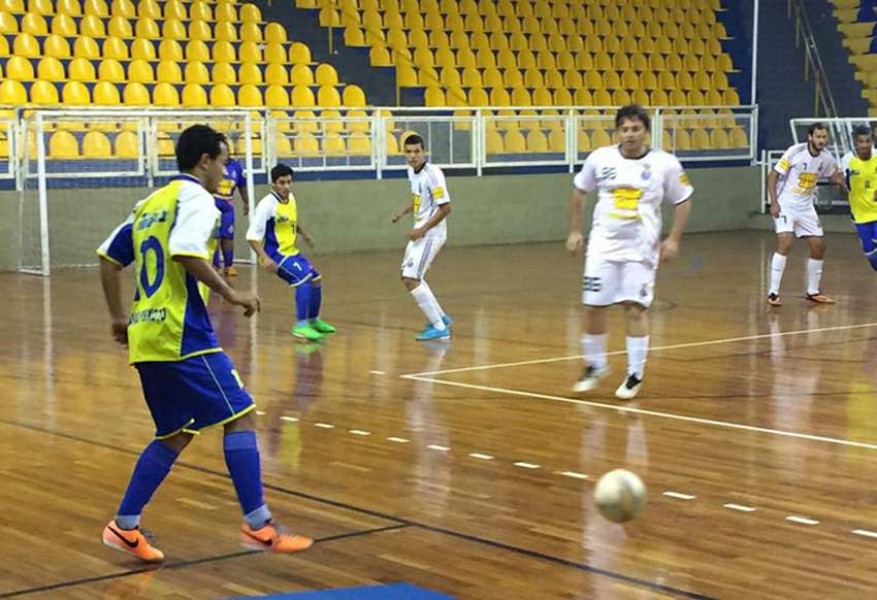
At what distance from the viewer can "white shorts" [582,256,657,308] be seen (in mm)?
9703

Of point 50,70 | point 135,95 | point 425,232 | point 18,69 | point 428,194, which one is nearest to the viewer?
point 425,232

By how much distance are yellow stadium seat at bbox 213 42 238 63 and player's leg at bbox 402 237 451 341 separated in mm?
12042

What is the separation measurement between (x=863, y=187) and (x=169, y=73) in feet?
37.7

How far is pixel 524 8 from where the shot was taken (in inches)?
1119

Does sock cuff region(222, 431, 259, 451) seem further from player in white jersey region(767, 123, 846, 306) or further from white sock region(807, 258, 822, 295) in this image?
white sock region(807, 258, 822, 295)

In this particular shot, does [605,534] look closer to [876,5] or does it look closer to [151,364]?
[151,364]

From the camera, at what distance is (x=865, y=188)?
52.1ft

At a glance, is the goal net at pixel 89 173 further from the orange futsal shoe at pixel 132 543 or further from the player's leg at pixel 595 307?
the orange futsal shoe at pixel 132 543

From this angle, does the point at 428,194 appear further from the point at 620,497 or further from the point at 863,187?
the point at 620,497

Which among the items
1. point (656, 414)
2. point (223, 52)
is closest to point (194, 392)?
point (656, 414)

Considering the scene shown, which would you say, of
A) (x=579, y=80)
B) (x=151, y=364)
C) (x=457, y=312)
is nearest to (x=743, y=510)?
(x=151, y=364)

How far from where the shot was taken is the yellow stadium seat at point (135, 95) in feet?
72.4

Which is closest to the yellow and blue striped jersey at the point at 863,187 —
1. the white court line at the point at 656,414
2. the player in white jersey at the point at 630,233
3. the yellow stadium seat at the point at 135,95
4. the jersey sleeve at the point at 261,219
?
the jersey sleeve at the point at 261,219

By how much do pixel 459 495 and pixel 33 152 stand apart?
14.3 meters
